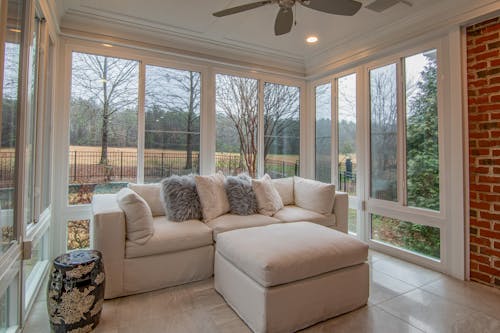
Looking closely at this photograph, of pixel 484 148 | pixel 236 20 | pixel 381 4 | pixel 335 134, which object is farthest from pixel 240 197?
pixel 484 148

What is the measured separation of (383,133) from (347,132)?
0.59 m

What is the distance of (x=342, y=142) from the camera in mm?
3943

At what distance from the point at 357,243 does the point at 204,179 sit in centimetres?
169

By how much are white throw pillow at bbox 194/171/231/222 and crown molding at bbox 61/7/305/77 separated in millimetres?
1702

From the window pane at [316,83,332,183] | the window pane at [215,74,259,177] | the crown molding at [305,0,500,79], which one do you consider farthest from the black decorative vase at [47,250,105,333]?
the crown molding at [305,0,500,79]

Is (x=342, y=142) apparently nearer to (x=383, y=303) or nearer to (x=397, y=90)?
(x=397, y=90)

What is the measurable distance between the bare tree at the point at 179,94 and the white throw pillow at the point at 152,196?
706mm

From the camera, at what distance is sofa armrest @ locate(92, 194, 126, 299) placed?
2.19m

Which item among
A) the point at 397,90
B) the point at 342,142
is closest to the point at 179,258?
the point at 342,142

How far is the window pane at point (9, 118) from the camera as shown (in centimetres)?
149

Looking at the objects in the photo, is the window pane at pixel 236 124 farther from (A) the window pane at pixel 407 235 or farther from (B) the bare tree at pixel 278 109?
(A) the window pane at pixel 407 235

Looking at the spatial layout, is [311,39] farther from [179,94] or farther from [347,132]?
[179,94]

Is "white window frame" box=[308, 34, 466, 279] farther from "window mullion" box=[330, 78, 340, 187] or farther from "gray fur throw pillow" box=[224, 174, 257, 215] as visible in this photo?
"gray fur throw pillow" box=[224, 174, 257, 215]

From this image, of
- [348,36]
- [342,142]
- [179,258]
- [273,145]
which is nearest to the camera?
[179,258]
